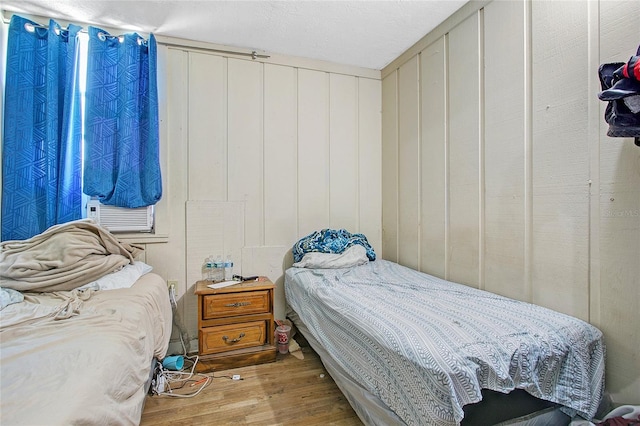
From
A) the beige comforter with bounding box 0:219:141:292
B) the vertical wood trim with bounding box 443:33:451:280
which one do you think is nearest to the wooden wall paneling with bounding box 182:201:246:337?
the beige comforter with bounding box 0:219:141:292

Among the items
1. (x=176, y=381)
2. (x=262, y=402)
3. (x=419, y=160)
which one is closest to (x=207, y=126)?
(x=419, y=160)

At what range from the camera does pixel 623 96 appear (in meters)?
1.09

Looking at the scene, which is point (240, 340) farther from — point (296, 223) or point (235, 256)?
point (296, 223)

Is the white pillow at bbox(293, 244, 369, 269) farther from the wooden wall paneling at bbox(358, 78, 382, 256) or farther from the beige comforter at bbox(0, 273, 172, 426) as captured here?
the beige comforter at bbox(0, 273, 172, 426)

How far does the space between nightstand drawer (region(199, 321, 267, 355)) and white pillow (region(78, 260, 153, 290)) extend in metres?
0.60

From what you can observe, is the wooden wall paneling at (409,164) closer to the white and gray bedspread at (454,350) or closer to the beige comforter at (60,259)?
the white and gray bedspread at (454,350)

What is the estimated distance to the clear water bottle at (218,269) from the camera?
2551 mm

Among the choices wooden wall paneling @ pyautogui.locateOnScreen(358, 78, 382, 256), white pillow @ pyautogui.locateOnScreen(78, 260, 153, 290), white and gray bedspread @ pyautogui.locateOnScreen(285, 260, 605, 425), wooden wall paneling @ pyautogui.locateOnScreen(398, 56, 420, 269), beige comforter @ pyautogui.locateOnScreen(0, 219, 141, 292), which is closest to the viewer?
white and gray bedspread @ pyautogui.locateOnScreen(285, 260, 605, 425)

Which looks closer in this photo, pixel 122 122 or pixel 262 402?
pixel 262 402

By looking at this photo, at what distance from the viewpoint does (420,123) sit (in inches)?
101

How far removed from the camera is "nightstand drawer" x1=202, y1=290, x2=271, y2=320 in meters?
2.21

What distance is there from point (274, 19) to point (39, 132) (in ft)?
5.96

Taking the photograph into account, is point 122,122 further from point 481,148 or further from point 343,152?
point 481,148

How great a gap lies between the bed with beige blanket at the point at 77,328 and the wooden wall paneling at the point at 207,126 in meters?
0.73
